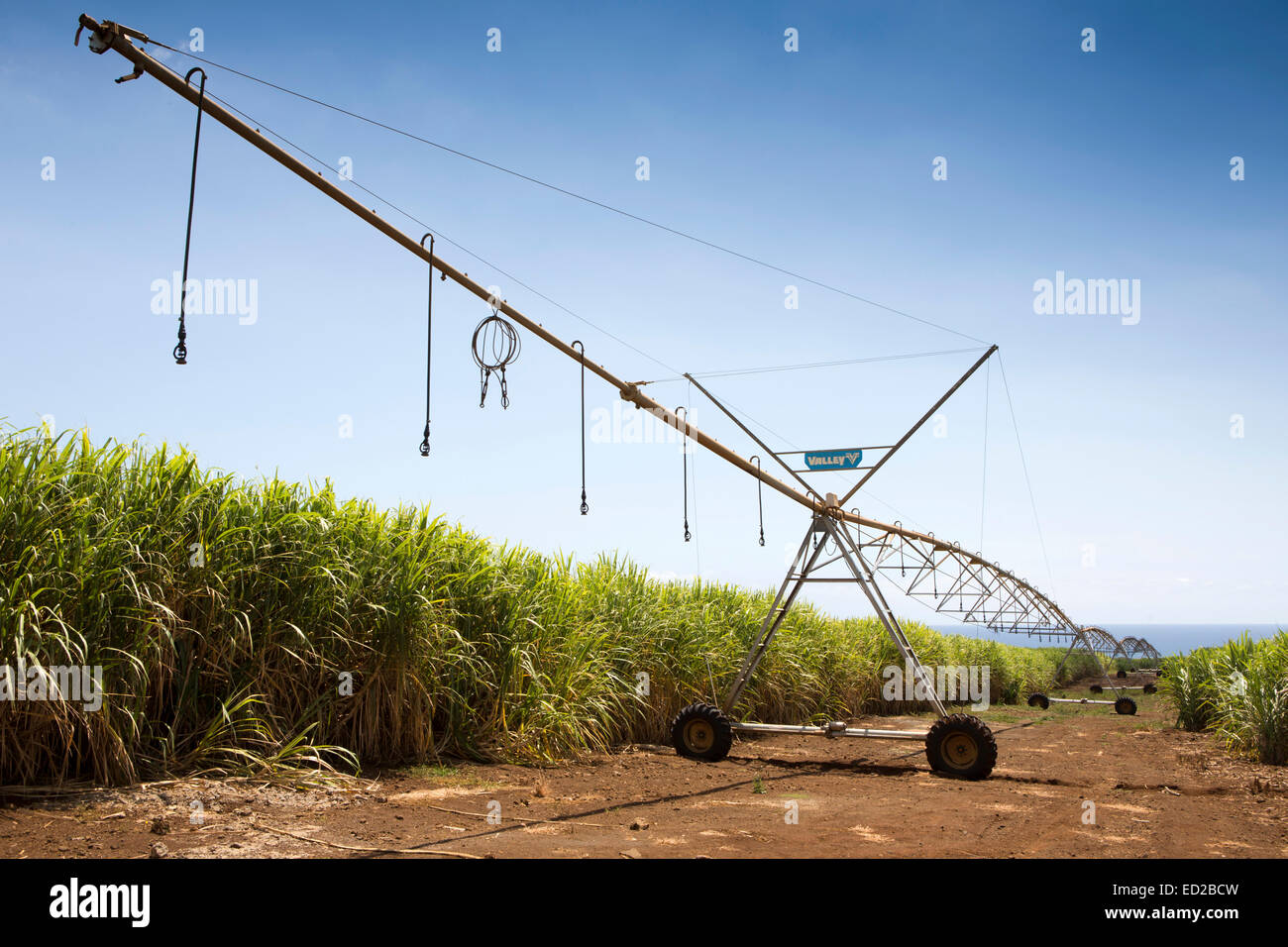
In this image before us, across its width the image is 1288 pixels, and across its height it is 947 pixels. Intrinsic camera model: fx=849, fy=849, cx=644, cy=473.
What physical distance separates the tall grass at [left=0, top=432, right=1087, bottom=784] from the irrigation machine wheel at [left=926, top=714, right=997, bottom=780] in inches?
159

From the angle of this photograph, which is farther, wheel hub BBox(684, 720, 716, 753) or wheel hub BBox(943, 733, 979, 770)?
wheel hub BBox(684, 720, 716, 753)

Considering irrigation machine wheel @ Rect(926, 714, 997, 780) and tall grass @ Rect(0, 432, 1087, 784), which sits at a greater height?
tall grass @ Rect(0, 432, 1087, 784)

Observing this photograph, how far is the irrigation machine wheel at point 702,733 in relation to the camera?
10883 mm

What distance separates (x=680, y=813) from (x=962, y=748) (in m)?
4.29

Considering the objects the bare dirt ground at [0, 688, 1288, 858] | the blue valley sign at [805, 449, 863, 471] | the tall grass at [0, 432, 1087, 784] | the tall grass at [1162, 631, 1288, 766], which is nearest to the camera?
the bare dirt ground at [0, 688, 1288, 858]

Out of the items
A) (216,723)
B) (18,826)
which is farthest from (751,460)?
(18,826)

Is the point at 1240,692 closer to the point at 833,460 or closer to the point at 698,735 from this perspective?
the point at 833,460

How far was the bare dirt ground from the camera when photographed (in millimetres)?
5758

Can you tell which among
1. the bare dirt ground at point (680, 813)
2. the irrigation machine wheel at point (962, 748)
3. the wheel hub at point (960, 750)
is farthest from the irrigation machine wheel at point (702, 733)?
the wheel hub at point (960, 750)

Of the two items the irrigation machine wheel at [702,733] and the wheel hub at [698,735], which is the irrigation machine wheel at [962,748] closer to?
the irrigation machine wheel at [702,733]

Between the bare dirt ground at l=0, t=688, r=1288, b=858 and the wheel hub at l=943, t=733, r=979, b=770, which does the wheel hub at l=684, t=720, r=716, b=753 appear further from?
the wheel hub at l=943, t=733, r=979, b=770

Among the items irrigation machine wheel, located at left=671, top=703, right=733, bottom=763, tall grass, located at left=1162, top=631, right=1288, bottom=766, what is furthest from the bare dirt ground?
tall grass, located at left=1162, top=631, right=1288, bottom=766

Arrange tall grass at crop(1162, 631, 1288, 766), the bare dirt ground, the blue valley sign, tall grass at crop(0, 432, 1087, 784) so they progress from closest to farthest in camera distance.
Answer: the bare dirt ground < tall grass at crop(0, 432, 1087, 784) < tall grass at crop(1162, 631, 1288, 766) < the blue valley sign

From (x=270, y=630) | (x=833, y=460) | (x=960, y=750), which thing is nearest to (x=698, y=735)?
(x=960, y=750)
